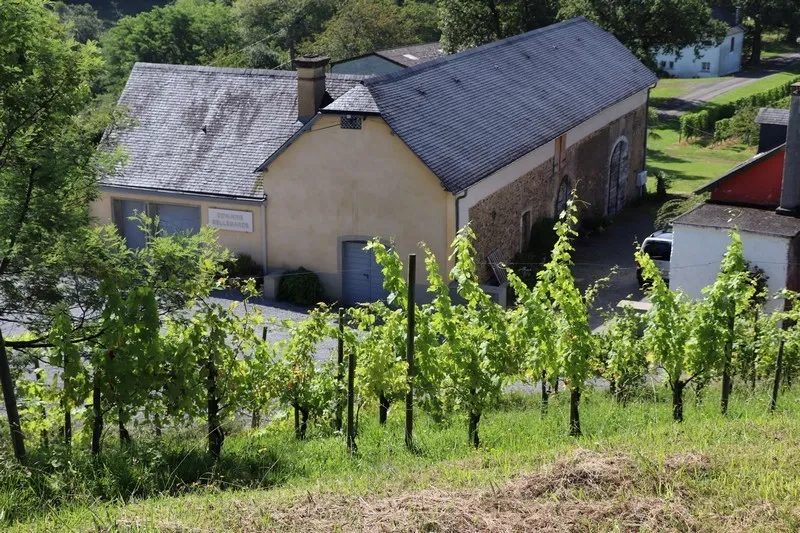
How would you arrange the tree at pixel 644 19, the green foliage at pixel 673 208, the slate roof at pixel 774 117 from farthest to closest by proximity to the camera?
the tree at pixel 644 19
the slate roof at pixel 774 117
the green foliage at pixel 673 208

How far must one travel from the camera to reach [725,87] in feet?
198

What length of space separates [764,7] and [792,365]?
5740 centimetres

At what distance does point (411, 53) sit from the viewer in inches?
1710

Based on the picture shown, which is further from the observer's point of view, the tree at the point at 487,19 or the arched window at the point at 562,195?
the tree at the point at 487,19

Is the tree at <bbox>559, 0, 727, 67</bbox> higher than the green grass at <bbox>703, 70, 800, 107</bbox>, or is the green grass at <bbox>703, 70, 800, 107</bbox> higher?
the tree at <bbox>559, 0, 727, 67</bbox>

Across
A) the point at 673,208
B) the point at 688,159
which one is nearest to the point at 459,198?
the point at 673,208

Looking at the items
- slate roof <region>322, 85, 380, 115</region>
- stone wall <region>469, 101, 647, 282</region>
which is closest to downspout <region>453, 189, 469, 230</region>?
stone wall <region>469, 101, 647, 282</region>

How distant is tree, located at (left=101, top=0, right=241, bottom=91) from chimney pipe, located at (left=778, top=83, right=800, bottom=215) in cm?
2829

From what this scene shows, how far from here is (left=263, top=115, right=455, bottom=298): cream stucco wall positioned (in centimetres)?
2297

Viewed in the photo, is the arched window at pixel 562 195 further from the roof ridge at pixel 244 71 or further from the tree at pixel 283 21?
the tree at pixel 283 21

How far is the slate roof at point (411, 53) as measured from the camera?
4069 centimetres

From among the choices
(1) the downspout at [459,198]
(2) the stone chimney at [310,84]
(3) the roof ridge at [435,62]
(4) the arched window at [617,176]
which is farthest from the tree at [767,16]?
(1) the downspout at [459,198]

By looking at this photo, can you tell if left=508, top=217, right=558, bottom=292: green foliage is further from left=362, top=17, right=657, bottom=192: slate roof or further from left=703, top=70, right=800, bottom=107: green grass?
left=703, top=70, right=800, bottom=107: green grass

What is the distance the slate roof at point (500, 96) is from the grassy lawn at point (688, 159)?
5.50 m
